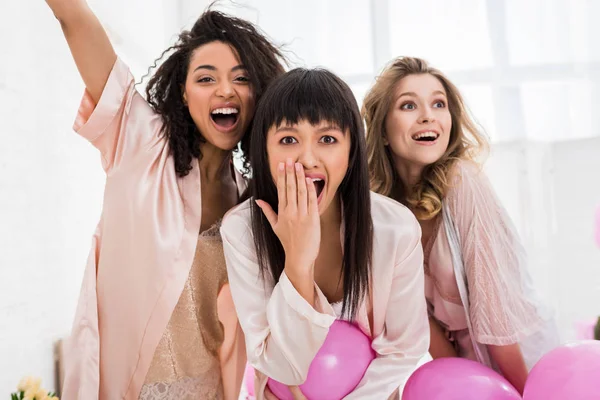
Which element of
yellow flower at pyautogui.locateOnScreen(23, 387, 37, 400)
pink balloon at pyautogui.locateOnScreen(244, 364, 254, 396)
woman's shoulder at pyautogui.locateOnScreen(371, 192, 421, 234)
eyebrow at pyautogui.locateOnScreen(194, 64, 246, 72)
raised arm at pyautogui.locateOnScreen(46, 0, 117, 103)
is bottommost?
pink balloon at pyautogui.locateOnScreen(244, 364, 254, 396)

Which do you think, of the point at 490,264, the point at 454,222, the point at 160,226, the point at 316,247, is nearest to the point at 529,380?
the point at 490,264

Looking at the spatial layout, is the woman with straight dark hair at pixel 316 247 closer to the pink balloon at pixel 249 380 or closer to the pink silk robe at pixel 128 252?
the pink silk robe at pixel 128 252

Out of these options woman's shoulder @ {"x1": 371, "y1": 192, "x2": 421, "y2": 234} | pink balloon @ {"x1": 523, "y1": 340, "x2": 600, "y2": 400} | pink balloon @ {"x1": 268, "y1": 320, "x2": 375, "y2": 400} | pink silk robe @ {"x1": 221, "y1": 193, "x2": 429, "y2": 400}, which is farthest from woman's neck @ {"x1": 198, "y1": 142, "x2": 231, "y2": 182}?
pink balloon @ {"x1": 523, "y1": 340, "x2": 600, "y2": 400}

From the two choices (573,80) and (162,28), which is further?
(162,28)

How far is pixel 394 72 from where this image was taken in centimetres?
200

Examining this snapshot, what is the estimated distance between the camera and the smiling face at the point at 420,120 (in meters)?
1.87

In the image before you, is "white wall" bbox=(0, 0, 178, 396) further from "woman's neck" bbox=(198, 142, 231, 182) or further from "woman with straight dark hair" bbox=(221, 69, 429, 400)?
"woman with straight dark hair" bbox=(221, 69, 429, 400)

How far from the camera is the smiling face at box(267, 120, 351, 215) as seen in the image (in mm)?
1398

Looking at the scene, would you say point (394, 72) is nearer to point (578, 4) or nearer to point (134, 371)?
point (134, 371)

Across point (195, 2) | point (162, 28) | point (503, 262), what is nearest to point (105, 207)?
point (503, 262)

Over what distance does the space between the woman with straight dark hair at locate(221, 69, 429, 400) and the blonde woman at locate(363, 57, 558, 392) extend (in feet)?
1.03

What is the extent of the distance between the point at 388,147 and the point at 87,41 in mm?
1073

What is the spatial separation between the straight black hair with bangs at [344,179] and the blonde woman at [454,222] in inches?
16.5

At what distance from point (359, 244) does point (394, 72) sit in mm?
787
